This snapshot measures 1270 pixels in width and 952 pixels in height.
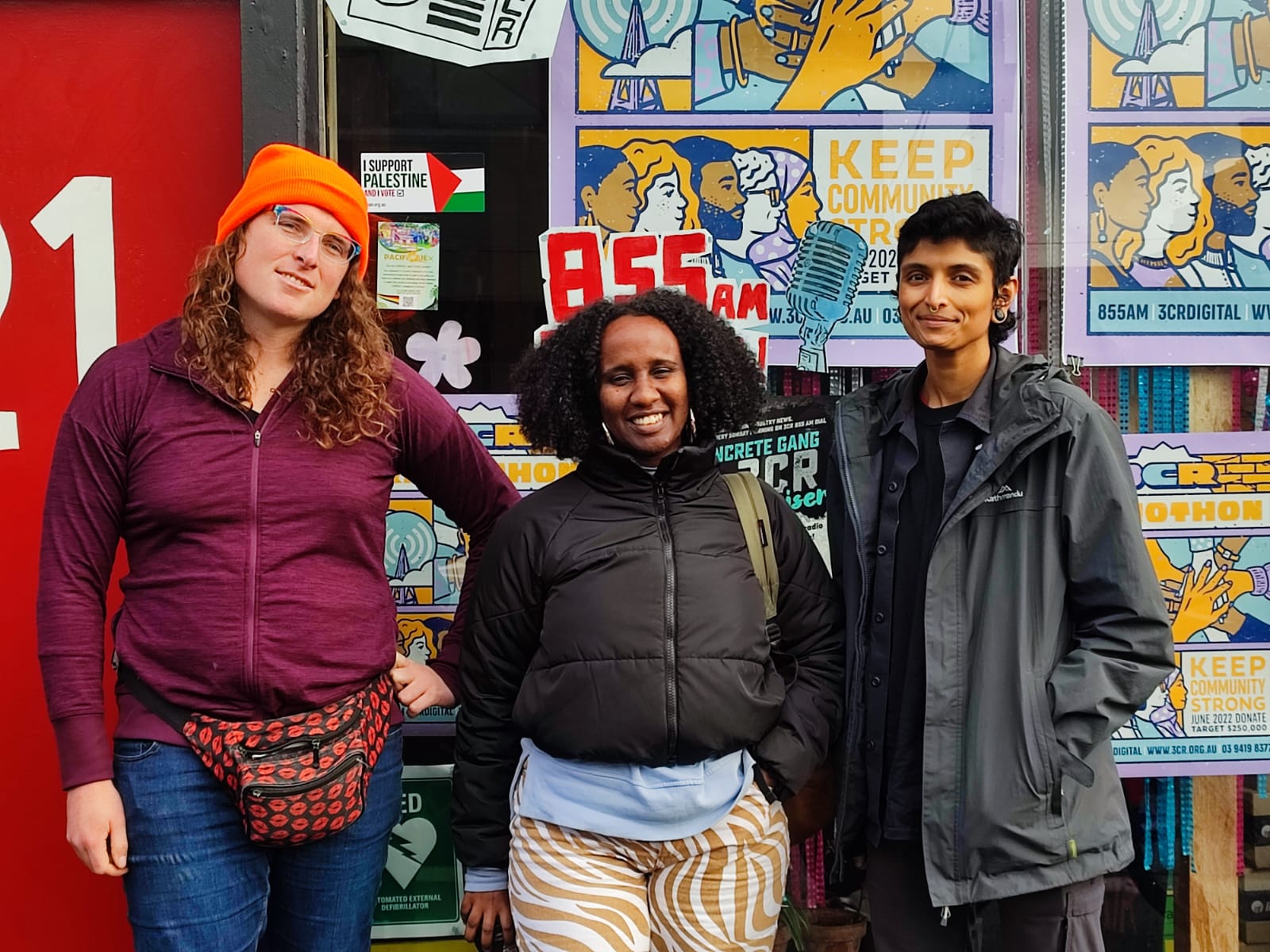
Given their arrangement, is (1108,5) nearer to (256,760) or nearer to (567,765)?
(567,765)

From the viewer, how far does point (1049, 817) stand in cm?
196

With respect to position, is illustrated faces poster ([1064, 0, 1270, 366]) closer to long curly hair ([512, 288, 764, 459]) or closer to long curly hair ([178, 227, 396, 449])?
long curly hair ([512, 288, 764, 459])

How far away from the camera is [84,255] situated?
118 inches

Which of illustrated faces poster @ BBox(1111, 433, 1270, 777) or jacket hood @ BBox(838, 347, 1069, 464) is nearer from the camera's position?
jacket hood @ BBox(838, 347, 1069, 464)

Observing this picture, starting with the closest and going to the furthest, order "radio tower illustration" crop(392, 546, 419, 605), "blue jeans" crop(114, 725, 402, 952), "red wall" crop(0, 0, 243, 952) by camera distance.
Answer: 1. "blue jeans" crop(114, 725, 402, 952)
2. "red wall" crop(0, 0, 243, 952)
3. "radio tower illustration" crop(392, 546, 419, 605)

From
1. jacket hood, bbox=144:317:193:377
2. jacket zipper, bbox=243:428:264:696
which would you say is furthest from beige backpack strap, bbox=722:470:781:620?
jacket hood, bbox=144:317:193:377

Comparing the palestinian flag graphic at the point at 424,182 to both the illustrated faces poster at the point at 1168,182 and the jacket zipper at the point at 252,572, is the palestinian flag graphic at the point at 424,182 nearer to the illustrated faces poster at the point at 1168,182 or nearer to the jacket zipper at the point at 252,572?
the jacket zipper at the point at 252,572

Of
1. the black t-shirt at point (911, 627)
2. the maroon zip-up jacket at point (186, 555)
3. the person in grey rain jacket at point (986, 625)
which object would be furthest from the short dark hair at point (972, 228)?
the maroon zip-up jacket at point (186, 555)

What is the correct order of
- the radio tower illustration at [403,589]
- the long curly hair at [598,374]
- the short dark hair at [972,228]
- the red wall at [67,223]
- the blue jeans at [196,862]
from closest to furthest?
the blue jeans at [196,862], the short dark hair at [972,228], the long curly hair at [598,374], the red wall at [67,223], the radio tower illustration at [403,589]

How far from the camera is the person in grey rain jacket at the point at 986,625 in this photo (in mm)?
1959

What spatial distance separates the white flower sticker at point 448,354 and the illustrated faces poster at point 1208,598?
75.9 inches

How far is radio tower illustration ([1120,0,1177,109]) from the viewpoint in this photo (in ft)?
10.1

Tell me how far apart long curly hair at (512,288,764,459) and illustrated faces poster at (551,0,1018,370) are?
0.81 metres

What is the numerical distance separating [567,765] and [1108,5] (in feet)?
8.64
